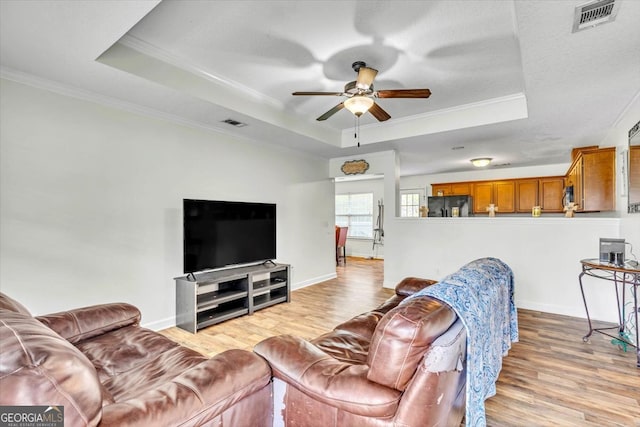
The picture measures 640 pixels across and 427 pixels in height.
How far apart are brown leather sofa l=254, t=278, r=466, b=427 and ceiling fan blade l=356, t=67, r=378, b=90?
79.9 inches

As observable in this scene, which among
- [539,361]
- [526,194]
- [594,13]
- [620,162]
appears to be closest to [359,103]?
[594,13]

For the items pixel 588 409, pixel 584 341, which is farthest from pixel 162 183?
pixel 584 341

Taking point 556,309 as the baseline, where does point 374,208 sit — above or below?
above

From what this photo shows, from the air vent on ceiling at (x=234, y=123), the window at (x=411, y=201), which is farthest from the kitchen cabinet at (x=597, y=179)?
the air vent on ceiling at (x=234, y=123)

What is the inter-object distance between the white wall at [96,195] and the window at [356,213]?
5724mm

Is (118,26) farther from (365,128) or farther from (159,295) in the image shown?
(365,128)

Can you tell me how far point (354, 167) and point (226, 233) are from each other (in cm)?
287

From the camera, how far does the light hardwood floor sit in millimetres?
2004

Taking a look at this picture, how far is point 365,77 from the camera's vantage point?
8.72ft

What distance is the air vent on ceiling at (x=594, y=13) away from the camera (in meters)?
1.66

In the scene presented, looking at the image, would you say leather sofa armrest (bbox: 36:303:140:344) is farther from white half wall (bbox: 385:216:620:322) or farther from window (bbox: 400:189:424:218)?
window (bbox: 400:189:424:218)

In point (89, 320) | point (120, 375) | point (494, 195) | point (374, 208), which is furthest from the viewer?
point (374, 208)

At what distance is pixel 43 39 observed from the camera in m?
2.09

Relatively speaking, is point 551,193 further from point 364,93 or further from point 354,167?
point 364,93
